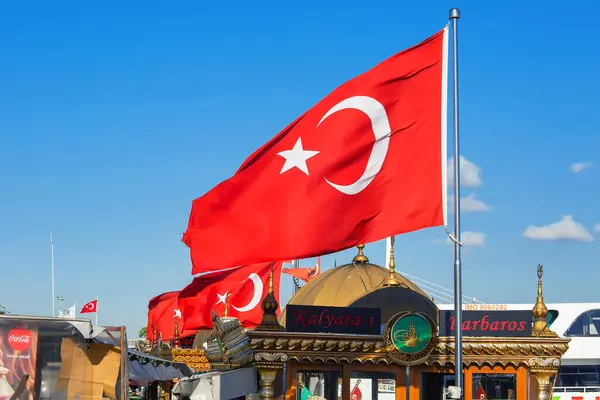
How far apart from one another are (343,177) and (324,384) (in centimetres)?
687

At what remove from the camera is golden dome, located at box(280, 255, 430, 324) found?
26.7 metres

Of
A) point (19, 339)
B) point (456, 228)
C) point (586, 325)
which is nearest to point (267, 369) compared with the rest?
point (456, 228)

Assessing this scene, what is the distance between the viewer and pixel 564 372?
231 ft

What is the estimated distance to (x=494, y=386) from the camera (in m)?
23.6

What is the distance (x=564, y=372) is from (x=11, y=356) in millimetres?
61046

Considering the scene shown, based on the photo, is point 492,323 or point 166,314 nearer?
point 492,323

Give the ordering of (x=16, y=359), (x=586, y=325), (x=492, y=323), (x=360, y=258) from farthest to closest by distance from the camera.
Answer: (x=586, y=325), (x=360, y=258), (x=492, y=323), (x=16, y=359)

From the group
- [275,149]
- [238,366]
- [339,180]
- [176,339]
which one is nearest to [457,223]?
[339,180]

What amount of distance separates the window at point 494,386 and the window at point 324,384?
3.29 meters

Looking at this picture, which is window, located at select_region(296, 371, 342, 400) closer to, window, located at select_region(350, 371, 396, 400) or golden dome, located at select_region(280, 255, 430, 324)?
window, located at select_region(350, 371, 396, 400)

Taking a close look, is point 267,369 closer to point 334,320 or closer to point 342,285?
point 334,320

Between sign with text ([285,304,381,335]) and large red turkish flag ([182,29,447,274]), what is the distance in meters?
4.71

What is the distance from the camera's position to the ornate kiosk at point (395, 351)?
22578 millimetres

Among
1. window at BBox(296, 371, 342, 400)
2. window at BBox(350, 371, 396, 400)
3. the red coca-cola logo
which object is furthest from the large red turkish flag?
window at BBox(350, 371, 396, 400)
